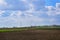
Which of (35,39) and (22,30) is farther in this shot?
(22,30)

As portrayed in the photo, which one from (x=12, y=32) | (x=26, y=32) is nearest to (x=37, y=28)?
(x=26, y=32)

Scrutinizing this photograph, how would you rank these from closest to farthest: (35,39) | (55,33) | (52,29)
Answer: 1. (35,39)
2. (55,33)
3. (52,29)

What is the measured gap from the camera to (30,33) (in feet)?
18.5

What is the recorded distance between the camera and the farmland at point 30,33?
5383 millimetres

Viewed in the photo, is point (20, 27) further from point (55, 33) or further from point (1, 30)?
point (55, 33)

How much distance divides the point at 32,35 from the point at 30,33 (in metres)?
0.15

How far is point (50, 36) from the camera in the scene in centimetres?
546

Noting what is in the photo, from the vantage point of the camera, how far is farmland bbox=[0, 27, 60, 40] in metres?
5.38

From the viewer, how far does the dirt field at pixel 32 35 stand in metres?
5.37

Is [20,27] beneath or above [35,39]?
above

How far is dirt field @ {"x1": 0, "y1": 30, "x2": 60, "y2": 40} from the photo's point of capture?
5.37m

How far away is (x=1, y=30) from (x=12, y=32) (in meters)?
0.46

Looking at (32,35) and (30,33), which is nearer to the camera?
(32,35)

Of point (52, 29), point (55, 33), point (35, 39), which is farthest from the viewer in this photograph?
point (52, 29)
